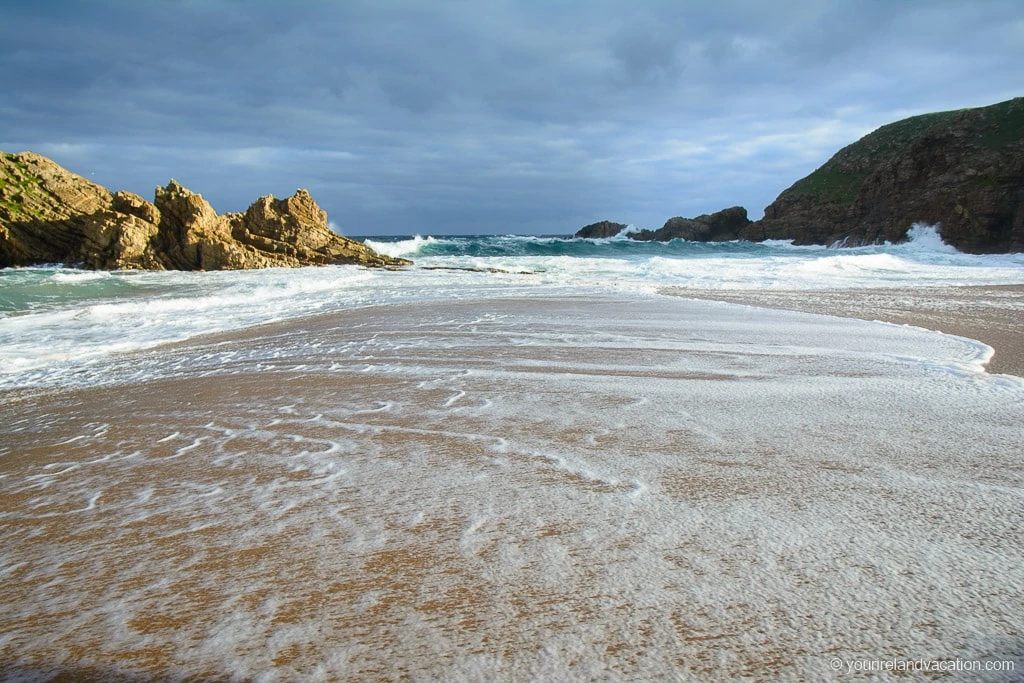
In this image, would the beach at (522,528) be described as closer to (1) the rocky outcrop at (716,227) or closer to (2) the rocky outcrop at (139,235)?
(2) the rocky outcrop at (139,235)

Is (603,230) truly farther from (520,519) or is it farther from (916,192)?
(520,519)

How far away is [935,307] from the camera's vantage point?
9156 mm

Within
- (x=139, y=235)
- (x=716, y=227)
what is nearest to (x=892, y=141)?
(x=716, y=227)

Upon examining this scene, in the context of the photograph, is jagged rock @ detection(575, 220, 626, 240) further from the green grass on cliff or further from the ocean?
the ocean

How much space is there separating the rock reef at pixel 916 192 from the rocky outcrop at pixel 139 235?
38569 millimetres

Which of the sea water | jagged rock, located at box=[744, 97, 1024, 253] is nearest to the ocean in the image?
the sea water

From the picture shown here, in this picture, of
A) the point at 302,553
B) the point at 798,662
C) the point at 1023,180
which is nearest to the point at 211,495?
the point at 302,553

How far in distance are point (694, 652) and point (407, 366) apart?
3.83 metres

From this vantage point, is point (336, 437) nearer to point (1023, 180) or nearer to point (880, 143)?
point (1023, 180)

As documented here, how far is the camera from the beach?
4.41 feet

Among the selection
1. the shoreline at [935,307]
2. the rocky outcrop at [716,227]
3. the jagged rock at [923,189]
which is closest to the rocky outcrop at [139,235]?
the shoreline at [935,307]

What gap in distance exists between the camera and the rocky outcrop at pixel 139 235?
2231 centimetres

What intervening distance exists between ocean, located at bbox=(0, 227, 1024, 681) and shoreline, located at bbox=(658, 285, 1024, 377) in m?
1.56

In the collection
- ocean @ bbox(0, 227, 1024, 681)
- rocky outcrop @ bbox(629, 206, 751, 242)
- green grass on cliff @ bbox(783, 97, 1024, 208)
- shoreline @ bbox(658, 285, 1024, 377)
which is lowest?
shoreline @ bbox(658, 285, 1024, 377)
